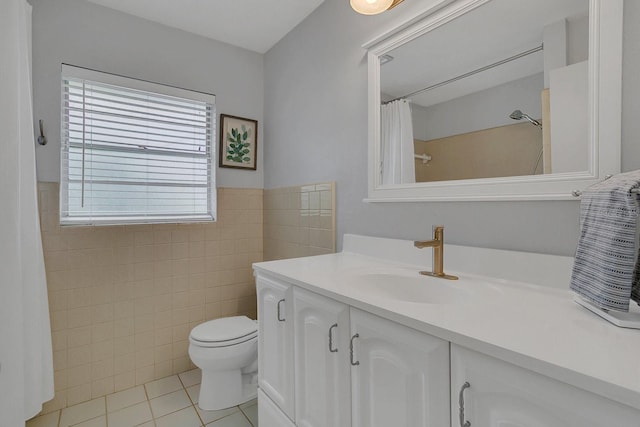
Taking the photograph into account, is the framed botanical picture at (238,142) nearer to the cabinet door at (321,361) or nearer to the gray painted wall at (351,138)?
the gray painted wall at (351,138)

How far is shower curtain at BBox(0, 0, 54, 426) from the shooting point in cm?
110

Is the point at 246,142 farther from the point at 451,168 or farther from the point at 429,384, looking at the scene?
the point at 429,384

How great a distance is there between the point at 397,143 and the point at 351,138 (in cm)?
31

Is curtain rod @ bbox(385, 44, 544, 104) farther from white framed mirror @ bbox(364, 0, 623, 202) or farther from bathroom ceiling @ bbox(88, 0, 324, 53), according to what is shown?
bathroom ceiling @ bbox(88, 0, 324, 53)

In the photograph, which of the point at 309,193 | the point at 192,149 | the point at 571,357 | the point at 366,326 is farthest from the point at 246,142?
the point at 571,357

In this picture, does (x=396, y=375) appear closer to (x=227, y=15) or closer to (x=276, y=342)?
(x=276, y=342)

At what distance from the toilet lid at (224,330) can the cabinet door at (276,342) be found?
40 cm

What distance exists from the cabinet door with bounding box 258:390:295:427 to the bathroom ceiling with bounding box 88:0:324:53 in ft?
7.25

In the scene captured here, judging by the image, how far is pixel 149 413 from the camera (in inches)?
66.1

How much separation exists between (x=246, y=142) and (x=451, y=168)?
1664 mm

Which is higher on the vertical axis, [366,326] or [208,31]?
[208,31]

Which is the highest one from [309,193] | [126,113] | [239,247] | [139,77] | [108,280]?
[139,77]

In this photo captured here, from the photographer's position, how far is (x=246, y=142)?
7.79ft

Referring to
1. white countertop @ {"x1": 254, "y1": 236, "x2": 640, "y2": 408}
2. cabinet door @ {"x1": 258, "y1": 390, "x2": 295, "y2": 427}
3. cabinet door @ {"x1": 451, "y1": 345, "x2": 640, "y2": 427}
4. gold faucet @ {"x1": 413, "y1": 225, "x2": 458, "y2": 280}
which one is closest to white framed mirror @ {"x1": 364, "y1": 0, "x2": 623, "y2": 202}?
gold faucet @ {"x1": 413, "y1": 225, "x2": 458, "y2": 280}
